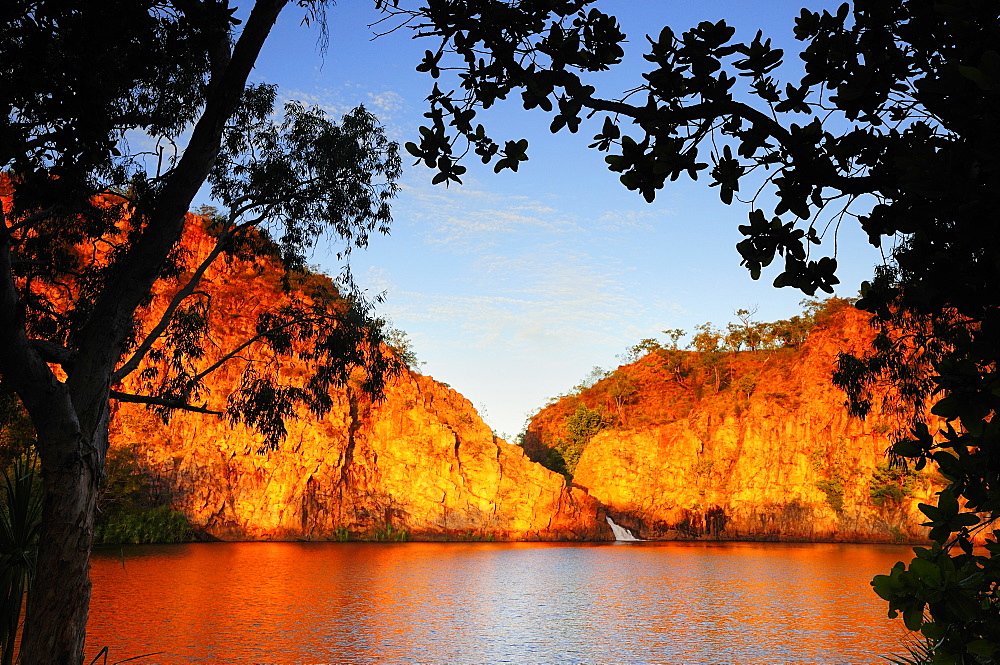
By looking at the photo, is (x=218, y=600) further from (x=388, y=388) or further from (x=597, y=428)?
(x=597, y=428)

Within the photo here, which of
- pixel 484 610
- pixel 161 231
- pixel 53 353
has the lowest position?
pixel 484 610

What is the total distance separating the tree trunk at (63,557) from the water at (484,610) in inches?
238

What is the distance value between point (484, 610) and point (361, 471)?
2823 cm

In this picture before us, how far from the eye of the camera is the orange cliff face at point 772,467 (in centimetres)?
4478

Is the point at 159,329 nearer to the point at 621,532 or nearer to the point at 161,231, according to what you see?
the point at 161,231

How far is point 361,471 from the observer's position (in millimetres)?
44500

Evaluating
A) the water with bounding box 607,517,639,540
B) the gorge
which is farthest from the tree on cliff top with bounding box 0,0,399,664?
the water with bounding box 607,517,639,540

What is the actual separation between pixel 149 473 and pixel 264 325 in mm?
29981

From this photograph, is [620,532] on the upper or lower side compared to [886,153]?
lower

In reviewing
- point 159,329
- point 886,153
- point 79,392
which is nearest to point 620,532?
point 159,329

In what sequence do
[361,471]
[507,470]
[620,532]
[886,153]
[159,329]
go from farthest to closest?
1. [620,532]
2. [507,470]
3. [361,471]
4. [159,329]
5. [886,153]

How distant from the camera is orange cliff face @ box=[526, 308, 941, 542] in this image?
4478 cm

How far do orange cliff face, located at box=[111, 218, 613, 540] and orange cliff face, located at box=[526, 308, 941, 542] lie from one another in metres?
4.75

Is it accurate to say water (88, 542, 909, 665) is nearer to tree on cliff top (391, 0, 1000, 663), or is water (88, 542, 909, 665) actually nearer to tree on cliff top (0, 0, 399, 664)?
tree on cliff top (0, 0, 399, 664)
